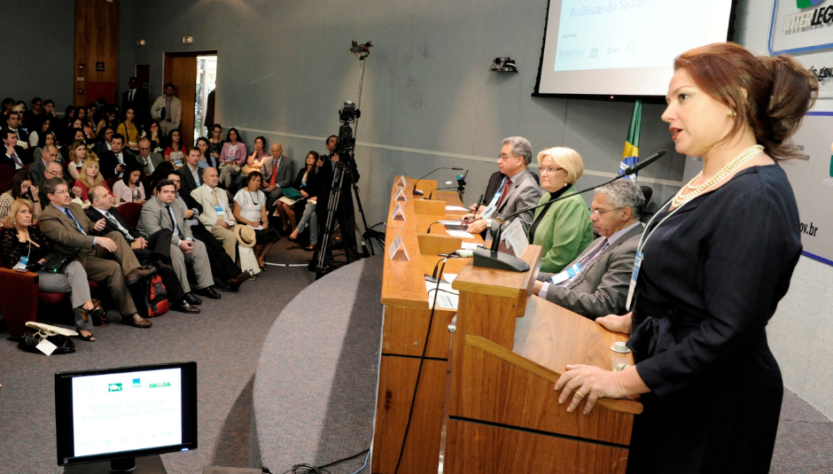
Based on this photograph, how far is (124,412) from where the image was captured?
164cm

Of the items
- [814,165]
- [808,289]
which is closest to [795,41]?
[814,165]

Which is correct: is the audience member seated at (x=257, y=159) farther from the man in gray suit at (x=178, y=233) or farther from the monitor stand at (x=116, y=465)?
the monitor stand at (x=116, y=465)

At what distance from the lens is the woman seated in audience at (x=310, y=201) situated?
7.25m

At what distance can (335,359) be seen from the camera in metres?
3.35

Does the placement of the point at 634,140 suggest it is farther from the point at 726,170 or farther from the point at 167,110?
the point at 167,110

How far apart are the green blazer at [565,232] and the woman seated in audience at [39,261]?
3135mm

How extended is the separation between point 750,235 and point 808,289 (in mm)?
2542

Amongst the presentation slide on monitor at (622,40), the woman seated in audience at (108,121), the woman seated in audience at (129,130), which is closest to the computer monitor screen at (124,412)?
the presentation slide on monitor at (622,40)

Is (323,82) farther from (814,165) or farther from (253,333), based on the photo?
(814,165)

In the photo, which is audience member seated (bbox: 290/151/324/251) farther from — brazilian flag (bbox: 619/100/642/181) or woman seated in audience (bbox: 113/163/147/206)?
brazilian flag (bbox: 619/100/642/181)

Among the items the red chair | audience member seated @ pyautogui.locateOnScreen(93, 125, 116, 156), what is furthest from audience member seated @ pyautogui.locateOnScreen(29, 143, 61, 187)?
audience member seated @ pyautogui.locateOnScreen(93, 125, 116, 156)

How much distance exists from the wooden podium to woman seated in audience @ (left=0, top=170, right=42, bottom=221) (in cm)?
472

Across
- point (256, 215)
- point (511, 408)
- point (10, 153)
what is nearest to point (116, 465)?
point (511, 408)

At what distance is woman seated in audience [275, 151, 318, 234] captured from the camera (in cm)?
772
